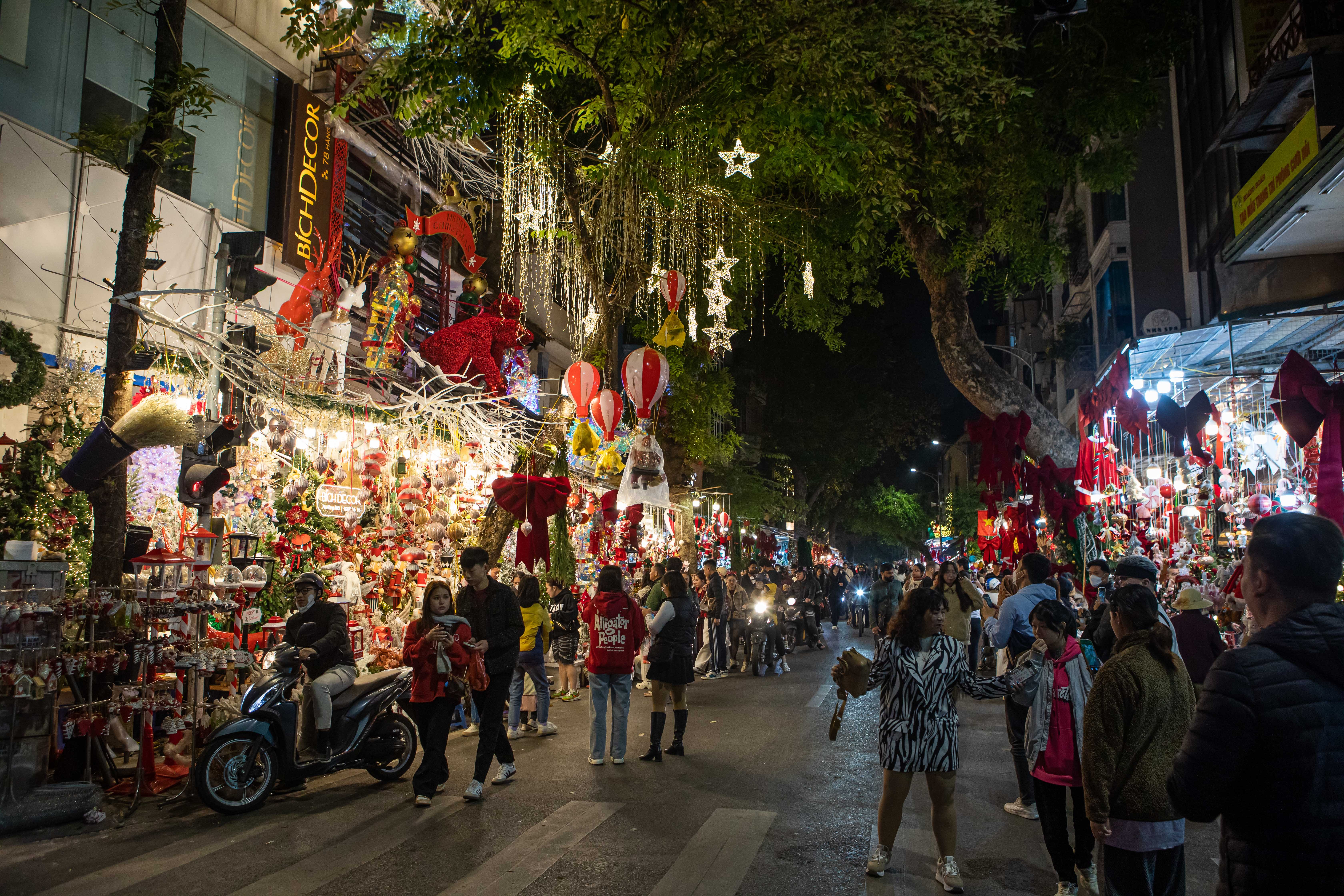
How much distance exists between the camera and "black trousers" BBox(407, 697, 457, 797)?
702 cm

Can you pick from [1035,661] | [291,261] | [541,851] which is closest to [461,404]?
[291,261]

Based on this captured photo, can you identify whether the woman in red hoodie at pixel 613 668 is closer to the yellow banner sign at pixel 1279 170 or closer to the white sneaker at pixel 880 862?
the white sneaker at pixel 880 862

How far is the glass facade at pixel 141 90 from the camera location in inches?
376

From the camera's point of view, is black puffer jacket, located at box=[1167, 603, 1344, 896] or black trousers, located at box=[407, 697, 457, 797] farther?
black trousers, located at box=[407, 697, 457, 797]

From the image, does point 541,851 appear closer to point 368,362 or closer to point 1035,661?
point 1035,661

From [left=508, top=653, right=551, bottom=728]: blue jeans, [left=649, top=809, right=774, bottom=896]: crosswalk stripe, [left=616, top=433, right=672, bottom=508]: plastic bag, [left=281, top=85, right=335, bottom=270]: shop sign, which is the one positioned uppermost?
[left=281, top=85, right=335, bottom=270]: shop sign

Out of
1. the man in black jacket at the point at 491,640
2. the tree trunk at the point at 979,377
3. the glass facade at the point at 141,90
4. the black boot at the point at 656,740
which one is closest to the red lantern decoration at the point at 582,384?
the man in black jacket at the point at 491,640

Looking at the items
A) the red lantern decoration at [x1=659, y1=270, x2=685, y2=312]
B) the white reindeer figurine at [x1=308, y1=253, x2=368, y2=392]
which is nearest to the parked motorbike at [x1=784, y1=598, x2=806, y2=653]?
the red lantern decoration at [x1=659, y1=270, x2=685, y2=312]

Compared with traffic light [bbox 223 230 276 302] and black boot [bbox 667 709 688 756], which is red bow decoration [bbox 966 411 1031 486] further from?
traffic light [bbox 223 230 276 302]

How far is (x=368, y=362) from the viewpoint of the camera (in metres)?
11.5

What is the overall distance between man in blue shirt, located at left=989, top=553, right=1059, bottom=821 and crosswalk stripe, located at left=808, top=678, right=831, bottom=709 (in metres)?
5.15

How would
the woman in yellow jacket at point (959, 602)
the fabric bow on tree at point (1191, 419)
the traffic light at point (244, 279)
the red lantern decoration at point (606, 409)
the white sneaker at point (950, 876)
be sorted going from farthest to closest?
1. the woman in yellow jacket at point (959, 602)
2. the red lantern decoration at point (606, 409)
3. the fabric bow on tree at point (1191, 419)
4. the traffic light at point (244, 279)
5. the white sneaker at point (950, 876)

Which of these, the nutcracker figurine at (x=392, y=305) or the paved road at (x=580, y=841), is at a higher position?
the nutcracker figurine at (x=392, y=305)

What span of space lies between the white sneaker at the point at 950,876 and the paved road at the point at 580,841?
0.24 ft
